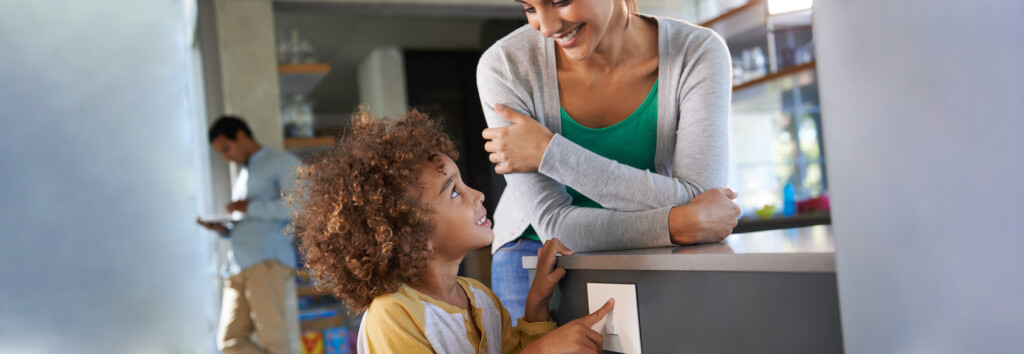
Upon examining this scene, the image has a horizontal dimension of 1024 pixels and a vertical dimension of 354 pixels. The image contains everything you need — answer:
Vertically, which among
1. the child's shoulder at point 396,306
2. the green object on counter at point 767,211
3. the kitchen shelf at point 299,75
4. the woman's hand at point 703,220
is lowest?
the green object on counter at point 767,211

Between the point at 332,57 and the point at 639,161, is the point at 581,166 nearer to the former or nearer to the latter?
the point at 639,161

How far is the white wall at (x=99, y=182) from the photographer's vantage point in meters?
2.93

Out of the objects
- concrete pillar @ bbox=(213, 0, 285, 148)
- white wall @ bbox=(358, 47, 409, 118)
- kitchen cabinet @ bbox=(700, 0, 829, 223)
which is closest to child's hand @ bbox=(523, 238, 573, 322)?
kitchen cabinet @ bbox=(700, 0, 829, 223)

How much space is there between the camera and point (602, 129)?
114 centimetres

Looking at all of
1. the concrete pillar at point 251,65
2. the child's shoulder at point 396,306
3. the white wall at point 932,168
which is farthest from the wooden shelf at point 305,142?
the white wall at point 932,168

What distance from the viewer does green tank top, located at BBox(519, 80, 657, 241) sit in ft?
3.75

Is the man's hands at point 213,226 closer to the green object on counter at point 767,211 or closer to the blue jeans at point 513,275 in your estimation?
the blue jeans at point 513,275

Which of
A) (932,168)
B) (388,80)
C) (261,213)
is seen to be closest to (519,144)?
(932,168)

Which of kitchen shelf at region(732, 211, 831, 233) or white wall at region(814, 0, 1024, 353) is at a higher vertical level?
white wall at region(814, 0, 1024, 353)

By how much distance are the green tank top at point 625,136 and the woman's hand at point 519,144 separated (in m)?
0.10

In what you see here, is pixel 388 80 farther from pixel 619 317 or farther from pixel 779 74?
pixel 619 317

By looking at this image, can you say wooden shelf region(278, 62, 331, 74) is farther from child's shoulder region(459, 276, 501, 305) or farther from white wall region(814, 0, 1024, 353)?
white wall region(814, 0, 1024, 353)

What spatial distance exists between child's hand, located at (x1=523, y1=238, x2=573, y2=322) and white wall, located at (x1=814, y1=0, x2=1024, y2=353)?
49cm

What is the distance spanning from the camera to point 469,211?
1025 millimetres
